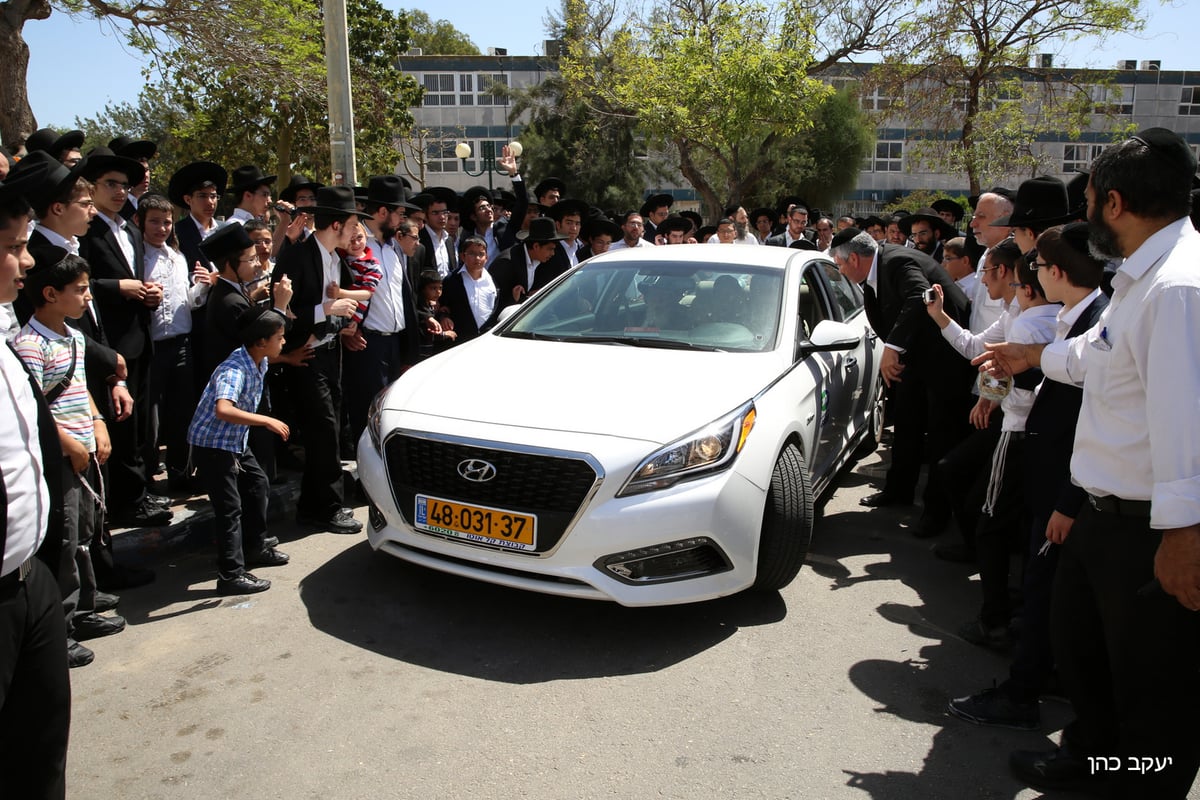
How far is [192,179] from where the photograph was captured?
630 cm

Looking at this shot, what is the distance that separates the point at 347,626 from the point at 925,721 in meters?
2.49

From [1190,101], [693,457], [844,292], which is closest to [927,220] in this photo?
[844,292]

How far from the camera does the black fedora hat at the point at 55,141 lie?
612cm

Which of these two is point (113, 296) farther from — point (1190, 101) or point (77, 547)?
point (1190, 101)

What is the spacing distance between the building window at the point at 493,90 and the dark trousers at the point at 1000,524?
5482 cm

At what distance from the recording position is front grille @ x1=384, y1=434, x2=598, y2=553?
3658 millimetres

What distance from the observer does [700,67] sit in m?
19.3

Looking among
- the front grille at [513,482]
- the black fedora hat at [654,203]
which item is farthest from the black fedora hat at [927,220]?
the front grille at [513,482]

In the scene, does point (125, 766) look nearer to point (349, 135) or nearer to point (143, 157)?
point (143, 157)

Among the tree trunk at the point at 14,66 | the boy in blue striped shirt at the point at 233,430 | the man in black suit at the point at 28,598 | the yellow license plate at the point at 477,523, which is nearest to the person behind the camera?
the man in black suit at the point at 28,598

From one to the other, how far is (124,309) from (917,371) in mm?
4942

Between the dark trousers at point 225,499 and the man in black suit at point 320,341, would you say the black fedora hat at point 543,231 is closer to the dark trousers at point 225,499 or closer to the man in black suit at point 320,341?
the man in black suit at point 320,341

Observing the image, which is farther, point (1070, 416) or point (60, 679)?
point (1070, 416)

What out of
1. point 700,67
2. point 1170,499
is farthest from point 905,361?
point 700,67
